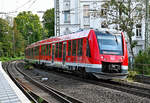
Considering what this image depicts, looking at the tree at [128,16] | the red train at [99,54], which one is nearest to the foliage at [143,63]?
the red train at [99,54]

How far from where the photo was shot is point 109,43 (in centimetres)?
1384

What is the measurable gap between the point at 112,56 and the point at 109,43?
2.74ft

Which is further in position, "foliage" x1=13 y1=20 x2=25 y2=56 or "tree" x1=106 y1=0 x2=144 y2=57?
"foliage" x1=13 y1=20 x2=25 y2=56

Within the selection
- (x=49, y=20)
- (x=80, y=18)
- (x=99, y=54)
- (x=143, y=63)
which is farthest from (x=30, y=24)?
(x=99, y=54)

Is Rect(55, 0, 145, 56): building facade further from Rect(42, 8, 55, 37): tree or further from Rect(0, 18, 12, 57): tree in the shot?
Rect(0, 18, 12, 57): tree

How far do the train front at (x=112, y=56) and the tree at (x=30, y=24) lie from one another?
6655 centimetres

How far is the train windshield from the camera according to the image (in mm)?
13523

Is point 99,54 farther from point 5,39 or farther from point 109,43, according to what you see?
point 5,39

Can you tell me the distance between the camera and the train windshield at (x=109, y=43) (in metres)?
13.5

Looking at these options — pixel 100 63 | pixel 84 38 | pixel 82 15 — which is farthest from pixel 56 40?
pixel 82 15

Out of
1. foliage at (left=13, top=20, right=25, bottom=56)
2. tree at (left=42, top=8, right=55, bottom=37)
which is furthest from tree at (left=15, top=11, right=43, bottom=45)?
tree at (left=42, top=8, right=55, bottom=37)

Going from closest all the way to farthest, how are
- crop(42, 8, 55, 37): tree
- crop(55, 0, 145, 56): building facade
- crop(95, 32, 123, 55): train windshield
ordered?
crop(95, 32, 123, 55): train windshield, crop(55, 0, 145, 56): building facade, crop(42, 8, 55, 37): tree

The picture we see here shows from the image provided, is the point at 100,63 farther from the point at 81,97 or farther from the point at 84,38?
the point at 81,97

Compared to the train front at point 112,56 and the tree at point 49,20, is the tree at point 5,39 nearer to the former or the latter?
the tree at point 49,20
